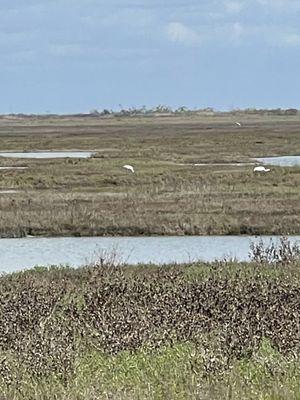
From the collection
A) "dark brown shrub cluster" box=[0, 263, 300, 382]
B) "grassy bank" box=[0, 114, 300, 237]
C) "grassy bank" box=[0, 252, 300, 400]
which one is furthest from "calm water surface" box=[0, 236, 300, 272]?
A: "grassy bank" box=[0, 252, 300, 400]

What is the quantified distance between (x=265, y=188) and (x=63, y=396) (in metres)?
30.3

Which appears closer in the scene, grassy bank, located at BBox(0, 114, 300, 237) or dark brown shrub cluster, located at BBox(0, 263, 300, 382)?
dark brown shrub cluster, located at BBox(0, 263, 300, 382)

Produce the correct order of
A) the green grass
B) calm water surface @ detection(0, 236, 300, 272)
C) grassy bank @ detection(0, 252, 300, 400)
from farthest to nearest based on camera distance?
calm water surface @ detection(0, 236, 300, 272) → grassy bank @ detection(0, 252, 300, 400) → the green grass

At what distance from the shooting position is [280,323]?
8.56 metres

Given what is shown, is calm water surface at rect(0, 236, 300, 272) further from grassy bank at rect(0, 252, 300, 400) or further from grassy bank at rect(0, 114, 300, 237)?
grassy bank at rect(0, 252, 300, 400)

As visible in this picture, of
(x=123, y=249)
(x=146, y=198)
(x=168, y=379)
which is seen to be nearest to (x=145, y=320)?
(x=168, y=379)

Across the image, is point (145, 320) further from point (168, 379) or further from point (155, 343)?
point (168, 379)

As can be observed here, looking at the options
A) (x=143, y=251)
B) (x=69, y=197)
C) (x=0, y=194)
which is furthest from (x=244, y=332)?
(x=0, y=194)

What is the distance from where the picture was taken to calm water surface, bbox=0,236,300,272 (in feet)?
68.3

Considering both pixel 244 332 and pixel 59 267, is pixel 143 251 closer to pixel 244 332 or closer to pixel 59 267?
pixel 59 267

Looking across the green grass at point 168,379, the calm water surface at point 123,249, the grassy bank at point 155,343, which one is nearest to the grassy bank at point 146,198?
the calm water surface at point 123,249

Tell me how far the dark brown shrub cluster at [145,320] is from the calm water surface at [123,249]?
856 centimetres

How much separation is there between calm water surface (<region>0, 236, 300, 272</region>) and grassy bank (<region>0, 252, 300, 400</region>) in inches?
363

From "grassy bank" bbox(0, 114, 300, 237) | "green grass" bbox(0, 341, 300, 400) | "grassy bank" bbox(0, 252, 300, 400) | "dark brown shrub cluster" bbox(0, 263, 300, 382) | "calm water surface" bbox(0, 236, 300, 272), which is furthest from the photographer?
"grassy bank" bbox(0, 114, 300, 237)
